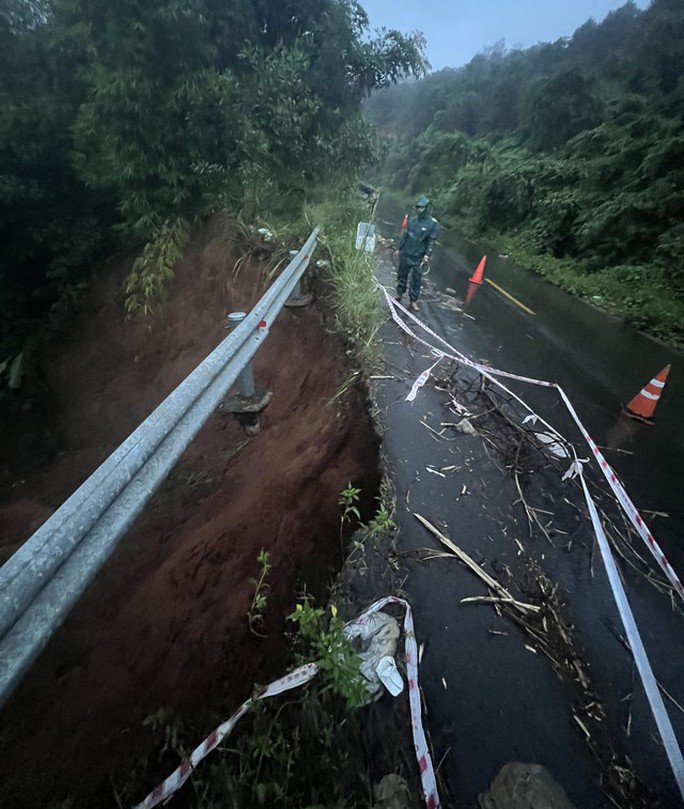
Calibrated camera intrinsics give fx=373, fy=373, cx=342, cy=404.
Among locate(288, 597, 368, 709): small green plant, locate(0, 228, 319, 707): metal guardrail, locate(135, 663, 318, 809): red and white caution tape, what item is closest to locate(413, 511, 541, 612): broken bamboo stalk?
locate(288, 597, 368, 709): small green plant

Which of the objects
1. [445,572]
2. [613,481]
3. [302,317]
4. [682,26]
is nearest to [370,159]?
[302,317]

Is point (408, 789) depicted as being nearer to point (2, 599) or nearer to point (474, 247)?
point (2, 599)

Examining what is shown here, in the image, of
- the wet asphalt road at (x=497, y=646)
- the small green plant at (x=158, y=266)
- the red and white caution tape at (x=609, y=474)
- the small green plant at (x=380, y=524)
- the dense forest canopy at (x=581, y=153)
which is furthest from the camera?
the dense forest canopy at (x=581, y=153)

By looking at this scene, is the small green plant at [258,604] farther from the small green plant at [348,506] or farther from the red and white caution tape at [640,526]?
the red and white caution tape at [640,526]

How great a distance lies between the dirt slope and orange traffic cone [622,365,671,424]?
358 cm

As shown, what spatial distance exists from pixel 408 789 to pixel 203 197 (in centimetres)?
757

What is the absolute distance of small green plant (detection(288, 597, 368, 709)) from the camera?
150 centimetres

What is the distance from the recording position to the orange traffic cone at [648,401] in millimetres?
4492

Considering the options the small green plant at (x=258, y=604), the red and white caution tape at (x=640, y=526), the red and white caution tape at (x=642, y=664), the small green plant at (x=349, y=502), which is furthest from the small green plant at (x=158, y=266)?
the red and white caution tape at (x=642, y=664)

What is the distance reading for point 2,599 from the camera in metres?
0.89

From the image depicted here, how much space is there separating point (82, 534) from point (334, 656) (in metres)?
1.11

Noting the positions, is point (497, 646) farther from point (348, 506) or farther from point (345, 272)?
point (345, 272)

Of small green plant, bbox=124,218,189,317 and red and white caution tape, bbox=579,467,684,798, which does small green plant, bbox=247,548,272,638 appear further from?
small green plant, bbox=124,218,189,317

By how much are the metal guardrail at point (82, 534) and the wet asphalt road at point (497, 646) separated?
1.50m
